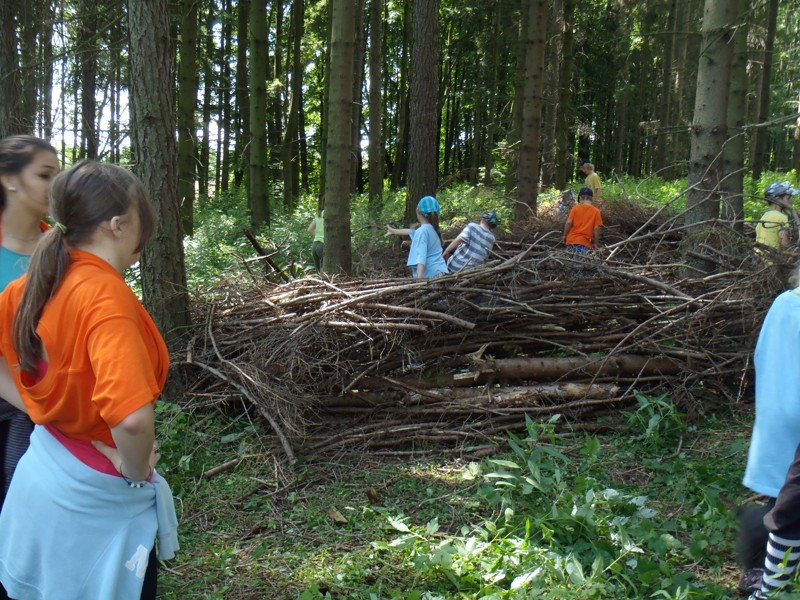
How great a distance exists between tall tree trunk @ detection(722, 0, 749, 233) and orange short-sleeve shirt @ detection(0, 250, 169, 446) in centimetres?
556

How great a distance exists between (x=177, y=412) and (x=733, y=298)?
14.5 ft

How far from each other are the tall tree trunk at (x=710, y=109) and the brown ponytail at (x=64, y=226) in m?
5.81

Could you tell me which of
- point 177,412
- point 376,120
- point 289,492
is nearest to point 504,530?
point 289,492

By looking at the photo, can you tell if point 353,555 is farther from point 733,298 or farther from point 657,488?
point 733,298

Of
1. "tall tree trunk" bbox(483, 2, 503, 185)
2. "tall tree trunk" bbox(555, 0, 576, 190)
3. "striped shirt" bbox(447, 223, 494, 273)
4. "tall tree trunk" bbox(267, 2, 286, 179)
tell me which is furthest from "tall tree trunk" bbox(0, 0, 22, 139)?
"tall tree trunk" bbox(483, 2, 503, 185)

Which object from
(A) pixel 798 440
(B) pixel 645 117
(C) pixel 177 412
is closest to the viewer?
(A) pixel 798 440

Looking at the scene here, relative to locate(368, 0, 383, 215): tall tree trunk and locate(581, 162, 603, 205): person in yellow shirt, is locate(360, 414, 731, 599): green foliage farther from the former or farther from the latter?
locate(368, 0, 383, 215): tall tree trunk

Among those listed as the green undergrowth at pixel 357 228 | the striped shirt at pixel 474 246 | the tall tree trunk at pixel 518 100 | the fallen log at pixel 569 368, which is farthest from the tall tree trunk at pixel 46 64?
the tall tree trunk at pixel 518 100

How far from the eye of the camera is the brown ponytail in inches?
78.5

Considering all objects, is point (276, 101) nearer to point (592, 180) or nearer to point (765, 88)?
point (592, 180)

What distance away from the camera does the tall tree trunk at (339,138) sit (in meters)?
7.43

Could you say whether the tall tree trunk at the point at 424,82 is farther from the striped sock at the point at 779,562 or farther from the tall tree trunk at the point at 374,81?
the striped sock at the point at 779,562

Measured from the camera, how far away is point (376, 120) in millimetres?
16719

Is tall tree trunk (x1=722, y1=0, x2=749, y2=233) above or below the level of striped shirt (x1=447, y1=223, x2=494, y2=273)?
A: above
